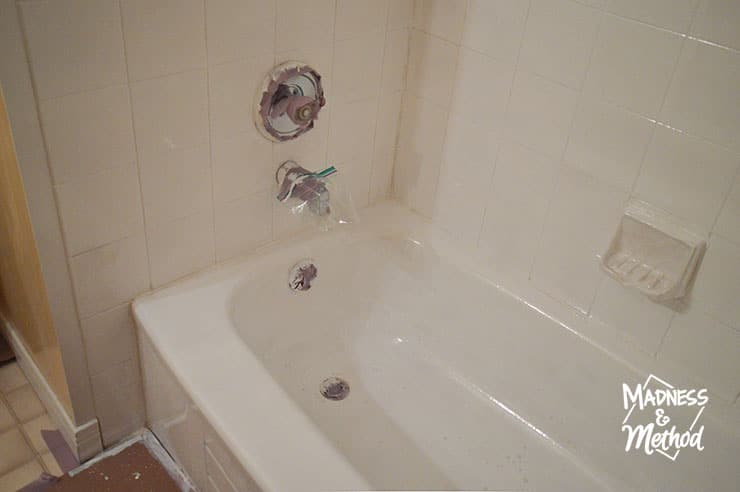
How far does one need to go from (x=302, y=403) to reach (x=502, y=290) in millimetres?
564

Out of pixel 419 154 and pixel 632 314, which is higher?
pixel 419 154

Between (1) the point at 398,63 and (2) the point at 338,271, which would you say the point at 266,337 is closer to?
(2) the point at 338,271

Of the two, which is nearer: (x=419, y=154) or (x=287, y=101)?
(x=287, y=101)

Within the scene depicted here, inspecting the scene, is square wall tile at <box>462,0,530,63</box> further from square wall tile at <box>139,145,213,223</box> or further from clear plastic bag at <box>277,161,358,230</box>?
square wall tile at <box>139,145,213,223</box>

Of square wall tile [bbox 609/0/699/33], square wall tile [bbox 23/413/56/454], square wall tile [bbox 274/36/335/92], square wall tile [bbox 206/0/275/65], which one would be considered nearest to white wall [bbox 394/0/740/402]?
square wall tile [bbox 609/0/699/33]

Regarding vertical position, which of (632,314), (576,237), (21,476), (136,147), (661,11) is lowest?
(21,476)

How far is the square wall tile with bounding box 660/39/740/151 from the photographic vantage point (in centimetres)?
109

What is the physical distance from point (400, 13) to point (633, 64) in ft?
1.85

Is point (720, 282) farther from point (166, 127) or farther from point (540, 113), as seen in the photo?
point (166, 127)

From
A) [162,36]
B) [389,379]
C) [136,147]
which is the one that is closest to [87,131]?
[136,147]

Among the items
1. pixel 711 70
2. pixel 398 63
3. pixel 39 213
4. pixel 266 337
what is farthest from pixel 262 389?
pixel 711 70

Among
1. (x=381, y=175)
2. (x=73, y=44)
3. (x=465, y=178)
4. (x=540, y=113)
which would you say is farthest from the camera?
(x=381, y=175)

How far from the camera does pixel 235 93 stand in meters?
1.29

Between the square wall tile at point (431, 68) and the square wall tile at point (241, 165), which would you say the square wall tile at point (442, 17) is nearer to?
the square wall tile at point (431, 68)
